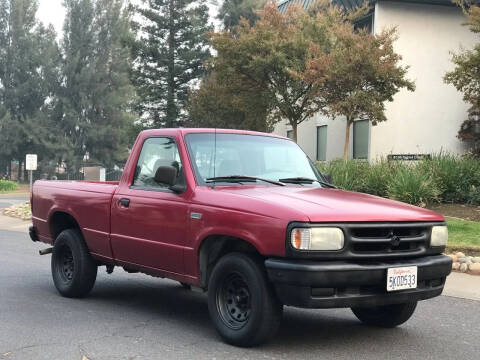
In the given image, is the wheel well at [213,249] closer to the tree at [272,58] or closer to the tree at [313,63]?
the tree at [313,63]

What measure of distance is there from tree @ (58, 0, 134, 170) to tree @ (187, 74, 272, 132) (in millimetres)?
29597

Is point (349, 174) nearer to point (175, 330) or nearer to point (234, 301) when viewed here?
point (175, 330)

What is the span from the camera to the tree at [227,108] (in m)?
26.1

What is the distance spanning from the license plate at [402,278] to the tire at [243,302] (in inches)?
34.1

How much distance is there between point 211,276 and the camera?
5.45 metres

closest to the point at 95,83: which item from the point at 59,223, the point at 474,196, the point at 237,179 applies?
the point at 474,196

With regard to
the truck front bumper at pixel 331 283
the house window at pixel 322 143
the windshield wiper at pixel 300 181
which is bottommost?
the truck front bumper at pixel 331 283

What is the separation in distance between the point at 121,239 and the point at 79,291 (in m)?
1.18

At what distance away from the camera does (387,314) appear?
6102 millimetres

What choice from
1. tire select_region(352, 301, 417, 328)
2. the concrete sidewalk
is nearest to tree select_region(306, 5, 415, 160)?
the concrete sidewalk

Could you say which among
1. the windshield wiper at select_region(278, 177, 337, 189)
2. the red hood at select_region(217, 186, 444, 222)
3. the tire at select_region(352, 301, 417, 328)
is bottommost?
the tire at select_region(352, 301, 417, 328)

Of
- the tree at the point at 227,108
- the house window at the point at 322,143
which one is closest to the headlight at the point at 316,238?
the tree at the point at 227,108

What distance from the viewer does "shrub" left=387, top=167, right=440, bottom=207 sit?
14594mm

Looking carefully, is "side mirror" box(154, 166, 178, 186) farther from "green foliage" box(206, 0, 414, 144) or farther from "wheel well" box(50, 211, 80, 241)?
"green foliage" box(206, 0, 414, 144)
